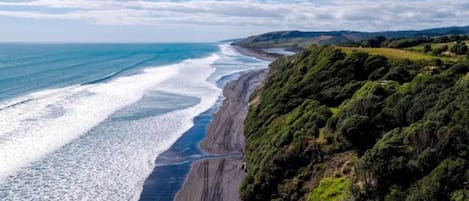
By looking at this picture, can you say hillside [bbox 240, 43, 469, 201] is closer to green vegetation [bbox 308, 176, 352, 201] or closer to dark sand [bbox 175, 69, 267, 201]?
green vegetation [bbox 308, 176, 352, 201]

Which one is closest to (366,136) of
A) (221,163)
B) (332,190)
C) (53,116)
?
(332,190)

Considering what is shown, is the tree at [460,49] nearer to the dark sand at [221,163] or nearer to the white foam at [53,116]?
the dark sand at [221,163]

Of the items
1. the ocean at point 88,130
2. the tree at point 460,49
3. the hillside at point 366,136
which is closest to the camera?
the hillside at point 366,136

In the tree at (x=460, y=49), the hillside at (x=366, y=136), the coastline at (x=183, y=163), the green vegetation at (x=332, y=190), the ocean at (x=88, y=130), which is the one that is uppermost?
the tree at (x=460, y=49)

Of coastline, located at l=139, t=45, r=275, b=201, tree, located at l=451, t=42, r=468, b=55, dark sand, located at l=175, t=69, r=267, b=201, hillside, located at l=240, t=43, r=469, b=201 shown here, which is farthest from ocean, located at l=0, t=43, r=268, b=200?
tree, located at l=451, t=42, r=468, b=55

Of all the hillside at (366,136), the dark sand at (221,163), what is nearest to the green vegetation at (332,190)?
the hillside at (366,136)

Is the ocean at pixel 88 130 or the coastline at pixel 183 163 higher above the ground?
the ocean at pixel 88 130

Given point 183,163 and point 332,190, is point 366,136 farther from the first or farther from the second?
point 183,163

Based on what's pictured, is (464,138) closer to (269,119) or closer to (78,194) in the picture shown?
(269,119)
